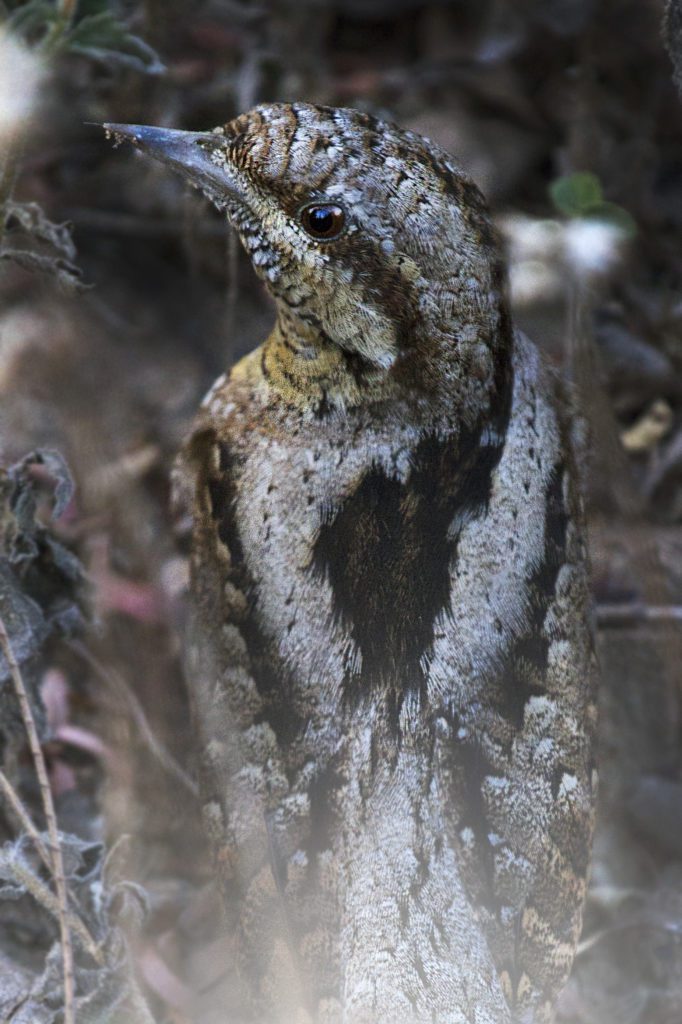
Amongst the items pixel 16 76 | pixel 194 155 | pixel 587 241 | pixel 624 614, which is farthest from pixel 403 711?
pixel 587 241

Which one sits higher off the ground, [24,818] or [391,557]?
[391,557]

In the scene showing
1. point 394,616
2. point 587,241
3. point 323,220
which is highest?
point 587,241

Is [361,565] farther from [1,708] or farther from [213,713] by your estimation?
[1,708]

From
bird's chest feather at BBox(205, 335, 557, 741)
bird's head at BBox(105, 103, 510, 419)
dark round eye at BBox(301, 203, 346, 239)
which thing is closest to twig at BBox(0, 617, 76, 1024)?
bird's chest feather at BBox(205, 335, 557, 741)

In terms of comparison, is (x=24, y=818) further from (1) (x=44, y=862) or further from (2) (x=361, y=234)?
(2) (x=361, y=234)

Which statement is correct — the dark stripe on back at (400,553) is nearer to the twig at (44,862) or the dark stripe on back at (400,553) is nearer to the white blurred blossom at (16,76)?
the twig at (44,862)

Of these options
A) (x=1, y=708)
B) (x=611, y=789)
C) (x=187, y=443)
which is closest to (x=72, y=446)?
(x=187, y=443)
